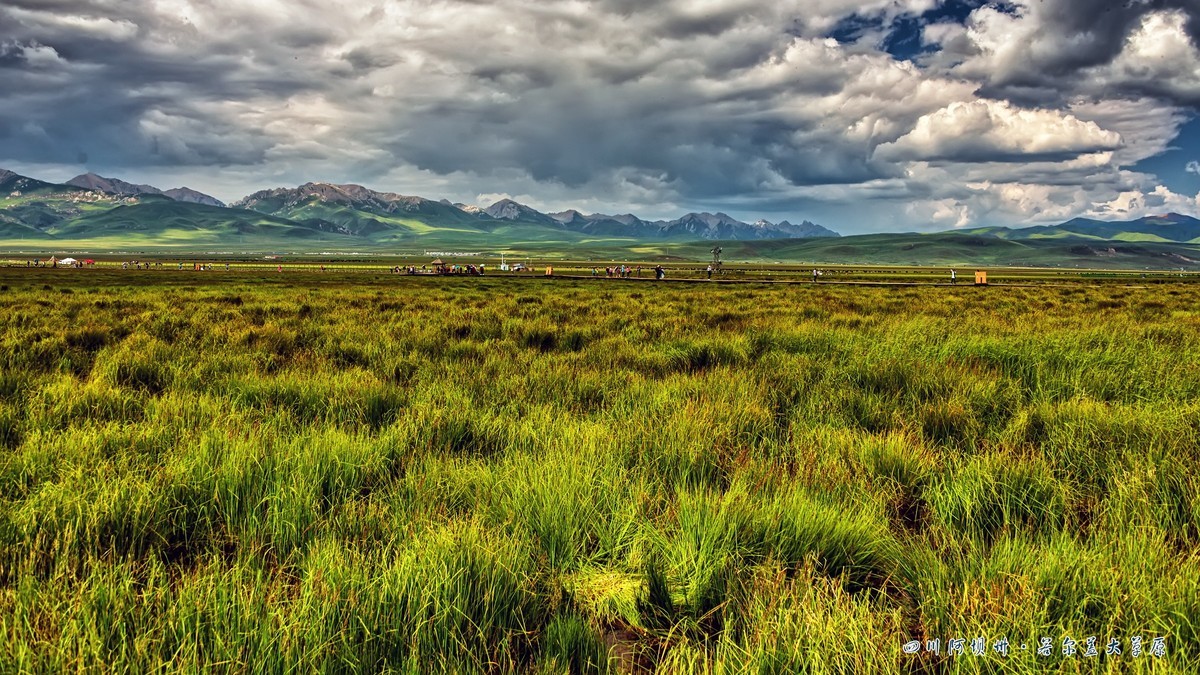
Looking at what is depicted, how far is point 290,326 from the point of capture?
1023 cm

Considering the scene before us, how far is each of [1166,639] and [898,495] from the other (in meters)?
1.37

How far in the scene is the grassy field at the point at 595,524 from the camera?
5.43 feet

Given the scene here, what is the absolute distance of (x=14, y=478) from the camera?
9.04 feet

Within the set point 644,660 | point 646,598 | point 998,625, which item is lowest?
point 644,660

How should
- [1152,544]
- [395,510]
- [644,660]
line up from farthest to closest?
[395,510] < [1152,544] < [644,660]

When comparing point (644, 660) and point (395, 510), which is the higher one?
point (395, 510)

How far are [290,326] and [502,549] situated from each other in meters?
9.80

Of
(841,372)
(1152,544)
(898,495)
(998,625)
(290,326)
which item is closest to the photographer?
(998,625)

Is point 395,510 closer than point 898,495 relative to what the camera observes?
Yes

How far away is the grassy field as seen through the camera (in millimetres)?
1655

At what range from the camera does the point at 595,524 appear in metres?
2.43

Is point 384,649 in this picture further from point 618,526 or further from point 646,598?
point 618,526

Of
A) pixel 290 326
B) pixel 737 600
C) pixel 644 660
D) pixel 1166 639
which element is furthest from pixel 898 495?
pixel 290 326

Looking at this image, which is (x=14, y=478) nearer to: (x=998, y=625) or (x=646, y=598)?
(x=646, y=598)
